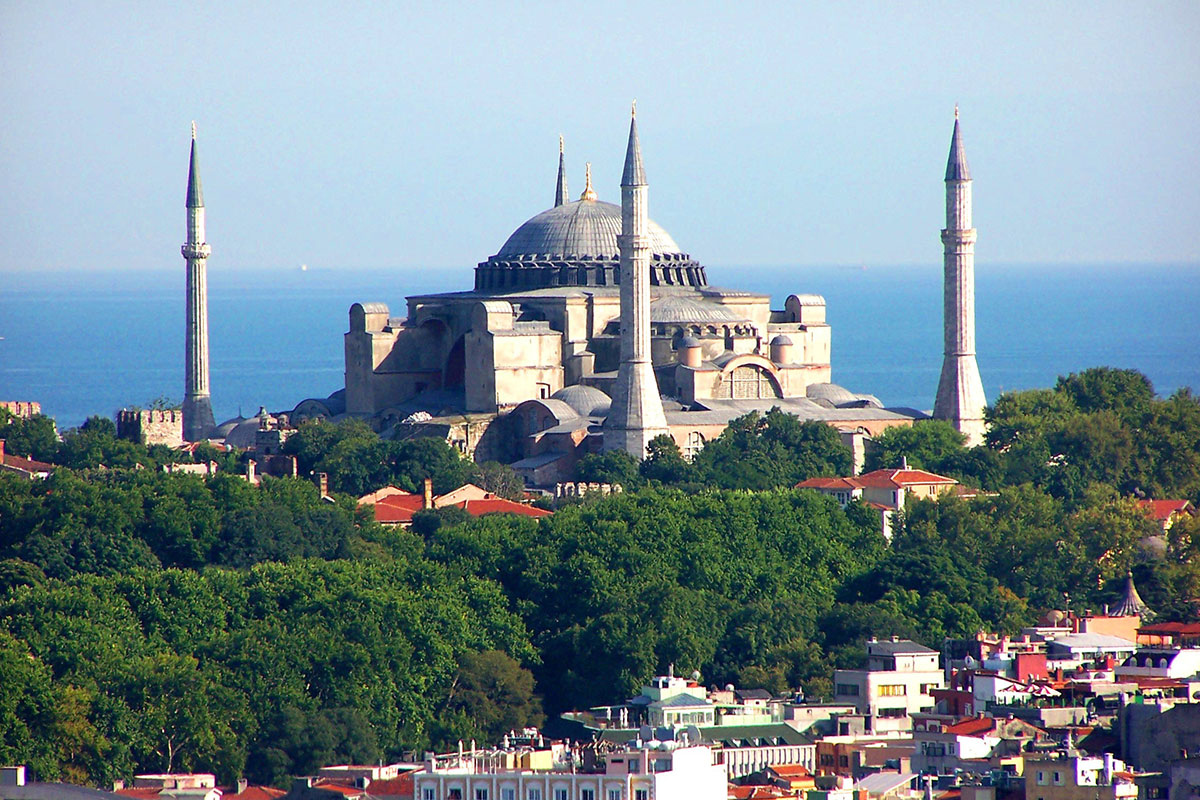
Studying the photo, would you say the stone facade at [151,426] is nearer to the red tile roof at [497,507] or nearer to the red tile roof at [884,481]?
the red tile roof at [497,507]

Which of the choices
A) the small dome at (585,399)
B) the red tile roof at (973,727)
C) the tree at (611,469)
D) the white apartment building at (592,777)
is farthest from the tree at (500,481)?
the white apartment building at (592,777)

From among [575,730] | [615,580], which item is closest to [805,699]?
[575,730]

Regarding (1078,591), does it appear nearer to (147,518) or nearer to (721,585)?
(721,585)

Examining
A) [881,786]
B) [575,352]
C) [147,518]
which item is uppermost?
[575,352]

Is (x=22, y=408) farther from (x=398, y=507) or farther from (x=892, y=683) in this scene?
(x=892, y=683)

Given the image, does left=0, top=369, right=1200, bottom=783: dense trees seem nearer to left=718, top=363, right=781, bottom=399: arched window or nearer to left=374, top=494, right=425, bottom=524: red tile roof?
left=374, top=494, right=425, bottom=524: red tile roof

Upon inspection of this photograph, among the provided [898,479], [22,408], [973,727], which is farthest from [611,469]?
[973,727]
